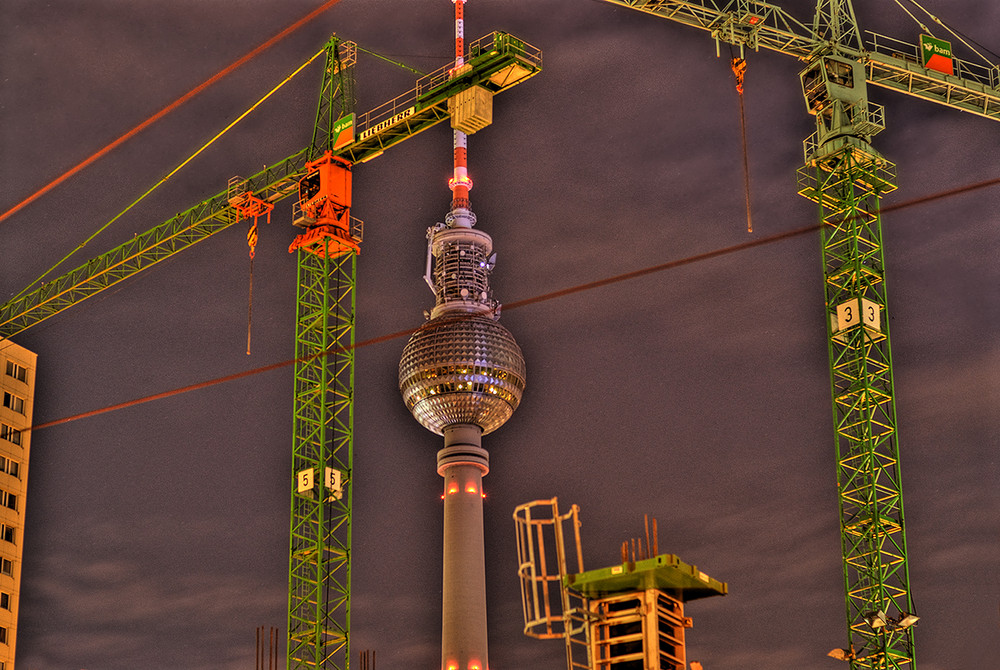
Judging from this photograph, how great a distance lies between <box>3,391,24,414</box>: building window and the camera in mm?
146925

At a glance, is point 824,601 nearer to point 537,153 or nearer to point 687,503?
point 687,503

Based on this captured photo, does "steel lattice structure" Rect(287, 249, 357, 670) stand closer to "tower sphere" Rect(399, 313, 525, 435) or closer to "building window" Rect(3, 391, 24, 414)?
"building window" Rect(3, 391, 24, 414)

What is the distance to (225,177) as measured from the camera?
157750mm

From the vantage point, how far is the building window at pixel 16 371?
147500 millimetres

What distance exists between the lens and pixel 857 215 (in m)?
100


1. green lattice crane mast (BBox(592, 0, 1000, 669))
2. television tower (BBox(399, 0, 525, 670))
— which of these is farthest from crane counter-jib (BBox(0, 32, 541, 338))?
television tower (BBox(399, 0, 525, 670))

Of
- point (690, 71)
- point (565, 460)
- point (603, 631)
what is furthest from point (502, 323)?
point (603, 631)

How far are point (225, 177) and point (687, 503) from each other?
62528 mm

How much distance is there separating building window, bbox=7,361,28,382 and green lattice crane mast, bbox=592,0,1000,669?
80.9 metres

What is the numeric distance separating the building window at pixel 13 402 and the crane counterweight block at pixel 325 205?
142ft

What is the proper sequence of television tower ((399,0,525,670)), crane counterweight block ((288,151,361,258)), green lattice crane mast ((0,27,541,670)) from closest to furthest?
green lattice crane mast ((0,27,541,670)), crane counterweight block ((288,151,361,258)), television tower ((399,0,525,670))

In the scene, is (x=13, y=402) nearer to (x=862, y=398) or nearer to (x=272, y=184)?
(x=272, y=184)

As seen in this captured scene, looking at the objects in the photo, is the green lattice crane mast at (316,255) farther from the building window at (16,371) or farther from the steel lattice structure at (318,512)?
the building window at (16,371)

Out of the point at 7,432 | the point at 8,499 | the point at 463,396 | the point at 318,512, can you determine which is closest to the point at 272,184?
the point at 318,512
